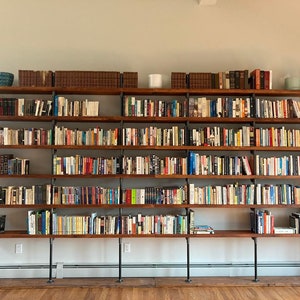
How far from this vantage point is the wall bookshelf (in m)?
3.46

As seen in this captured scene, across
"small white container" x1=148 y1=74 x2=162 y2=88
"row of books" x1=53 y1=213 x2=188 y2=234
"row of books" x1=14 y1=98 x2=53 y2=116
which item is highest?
"small white container" x1=148 y1=74 x2=162 y2=88

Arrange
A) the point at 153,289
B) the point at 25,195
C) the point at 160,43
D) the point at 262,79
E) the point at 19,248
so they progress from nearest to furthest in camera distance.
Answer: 1. the point at 153,289
2. the point at 25,195
3. the point at 262,79
4. the point at 19,248
5. the point at 160,43

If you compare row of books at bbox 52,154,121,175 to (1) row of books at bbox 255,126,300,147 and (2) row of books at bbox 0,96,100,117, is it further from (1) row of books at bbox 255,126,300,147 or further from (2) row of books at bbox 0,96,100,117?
(1) row of books at bbox 255,126,300,147

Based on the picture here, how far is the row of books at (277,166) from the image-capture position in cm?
353

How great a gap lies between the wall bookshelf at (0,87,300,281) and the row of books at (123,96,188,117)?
46mm

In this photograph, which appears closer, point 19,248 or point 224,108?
point 224,108

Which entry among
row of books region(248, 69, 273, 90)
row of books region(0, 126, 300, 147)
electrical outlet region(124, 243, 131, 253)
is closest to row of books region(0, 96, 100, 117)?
row of books region(0, 126, 300, 147)

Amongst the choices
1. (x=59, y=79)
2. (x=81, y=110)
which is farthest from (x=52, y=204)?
(x=59, y=79)

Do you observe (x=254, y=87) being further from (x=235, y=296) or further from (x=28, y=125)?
(x=28, y=125)

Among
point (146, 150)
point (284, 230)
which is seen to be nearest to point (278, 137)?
point (284, 230)

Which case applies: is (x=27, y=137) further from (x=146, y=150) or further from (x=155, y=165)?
(x=155, y=165)

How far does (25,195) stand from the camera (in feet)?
11.3

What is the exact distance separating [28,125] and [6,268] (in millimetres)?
1692

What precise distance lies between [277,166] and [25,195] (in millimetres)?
2839
